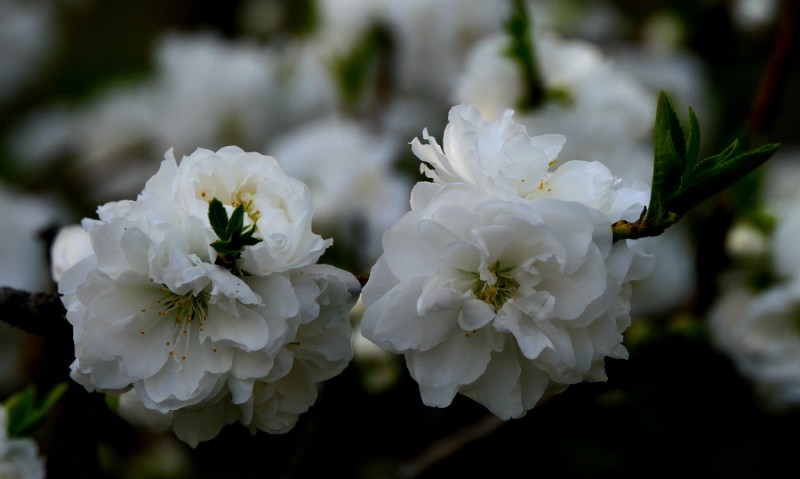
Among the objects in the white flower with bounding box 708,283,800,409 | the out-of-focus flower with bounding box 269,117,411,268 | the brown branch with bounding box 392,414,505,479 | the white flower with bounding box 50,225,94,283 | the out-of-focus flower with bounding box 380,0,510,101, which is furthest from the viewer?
the out-of-focus flower with bounding box 380,0,510,101

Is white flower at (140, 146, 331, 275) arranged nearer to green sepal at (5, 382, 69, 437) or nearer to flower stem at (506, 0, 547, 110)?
green sepal at (5, 382, 69, 437)

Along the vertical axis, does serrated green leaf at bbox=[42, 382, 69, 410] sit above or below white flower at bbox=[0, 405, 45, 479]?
above

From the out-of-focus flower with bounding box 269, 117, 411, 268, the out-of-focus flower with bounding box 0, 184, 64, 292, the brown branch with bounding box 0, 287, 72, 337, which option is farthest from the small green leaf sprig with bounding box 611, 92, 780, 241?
the out-of-focus flower with bounding box 0, 184, 64, 292

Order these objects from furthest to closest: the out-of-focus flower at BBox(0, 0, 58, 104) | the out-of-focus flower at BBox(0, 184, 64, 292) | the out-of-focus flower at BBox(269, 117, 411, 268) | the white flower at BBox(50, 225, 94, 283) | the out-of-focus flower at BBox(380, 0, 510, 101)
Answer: the out-of-focus flower at BBox(0, 0, 58, 104) → the out-of-focus flower at BBox(0, 184, 64, 292) → the out-of-focus flower at BBox(380, 0, 510, 101) → the out-of-focus flower at BBox(269, 117, 411, 268) → the white flower at BBox(50, 225, 94, 283)

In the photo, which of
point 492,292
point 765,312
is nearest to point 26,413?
point 492,292

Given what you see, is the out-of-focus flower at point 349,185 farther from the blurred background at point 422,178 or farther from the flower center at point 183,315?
the flower center at point 183,315

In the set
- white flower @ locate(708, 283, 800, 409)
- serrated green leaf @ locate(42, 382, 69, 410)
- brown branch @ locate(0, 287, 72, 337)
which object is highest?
brown branch @ locate(0, 287, 72, 337)

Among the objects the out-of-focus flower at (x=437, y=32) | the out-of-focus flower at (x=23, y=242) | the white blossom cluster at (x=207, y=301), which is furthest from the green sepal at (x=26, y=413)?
the out-of-focus flower at (x=23, y=242)
